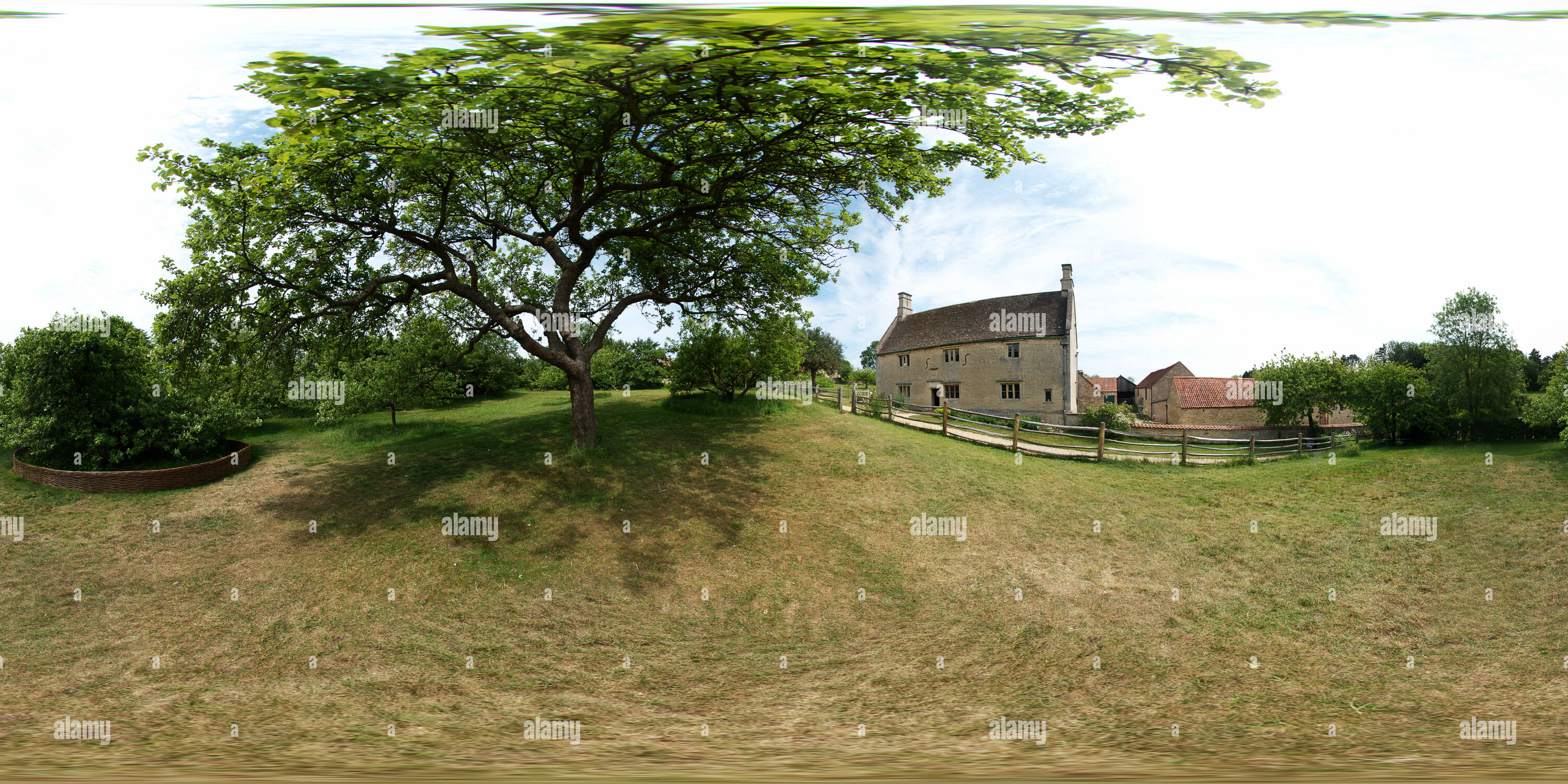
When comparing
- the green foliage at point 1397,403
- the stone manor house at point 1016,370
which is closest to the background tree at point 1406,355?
the green foliage at point 1397,403

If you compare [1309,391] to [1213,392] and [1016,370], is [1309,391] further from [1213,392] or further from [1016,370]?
[1213,392]

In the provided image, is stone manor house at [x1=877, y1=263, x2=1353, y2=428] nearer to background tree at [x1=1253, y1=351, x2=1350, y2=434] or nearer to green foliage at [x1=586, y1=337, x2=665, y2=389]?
background tree at [x1=1253, y1=351, x2=1350, y2=434]

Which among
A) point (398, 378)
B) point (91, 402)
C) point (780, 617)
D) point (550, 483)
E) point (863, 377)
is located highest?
point (863, 377)

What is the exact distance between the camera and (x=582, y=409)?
13.4 m

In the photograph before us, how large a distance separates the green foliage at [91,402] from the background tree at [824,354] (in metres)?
52.0

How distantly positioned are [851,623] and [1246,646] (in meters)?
4.36

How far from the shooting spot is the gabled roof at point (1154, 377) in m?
49.5

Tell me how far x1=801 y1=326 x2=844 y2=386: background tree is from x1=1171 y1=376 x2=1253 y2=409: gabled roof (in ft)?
108

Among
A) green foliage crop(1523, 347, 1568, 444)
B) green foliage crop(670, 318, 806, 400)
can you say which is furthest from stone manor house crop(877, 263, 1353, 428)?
green foliage crop(1523, 347, 1568, 444)

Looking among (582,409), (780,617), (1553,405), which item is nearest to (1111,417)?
(1553,405)

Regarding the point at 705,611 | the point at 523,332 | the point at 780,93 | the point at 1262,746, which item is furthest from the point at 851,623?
the point at 523,332

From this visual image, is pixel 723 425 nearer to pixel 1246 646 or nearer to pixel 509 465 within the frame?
pixel 509 465

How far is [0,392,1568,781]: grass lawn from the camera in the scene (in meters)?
3.06

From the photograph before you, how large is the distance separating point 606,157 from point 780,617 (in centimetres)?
1000
